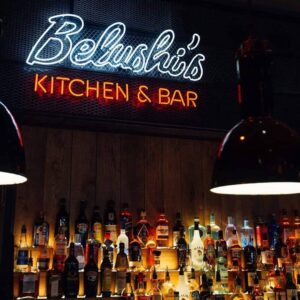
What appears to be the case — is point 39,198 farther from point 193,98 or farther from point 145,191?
point 193,98

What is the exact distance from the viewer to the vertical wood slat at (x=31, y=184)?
321 cm

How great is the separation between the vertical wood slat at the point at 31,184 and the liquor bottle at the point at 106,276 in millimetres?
539

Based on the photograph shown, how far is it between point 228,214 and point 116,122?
1.20 m

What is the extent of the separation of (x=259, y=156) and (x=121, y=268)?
217 cm

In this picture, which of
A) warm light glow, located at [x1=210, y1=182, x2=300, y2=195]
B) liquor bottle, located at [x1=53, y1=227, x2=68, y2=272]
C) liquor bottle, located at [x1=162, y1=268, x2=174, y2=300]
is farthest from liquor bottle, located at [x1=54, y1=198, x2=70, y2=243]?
warm light glow, located at [x1=210, y1=182, x2=300, y2=195]

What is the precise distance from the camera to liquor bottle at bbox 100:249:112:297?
124 inches

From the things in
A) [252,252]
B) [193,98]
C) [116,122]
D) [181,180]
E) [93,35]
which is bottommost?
[252,252]

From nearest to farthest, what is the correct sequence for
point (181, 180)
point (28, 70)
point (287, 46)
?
point (28, 70) < point (181, 180) < point (287, 46)

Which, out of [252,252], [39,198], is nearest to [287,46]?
[252,252]

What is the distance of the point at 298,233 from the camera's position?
12.3 ft

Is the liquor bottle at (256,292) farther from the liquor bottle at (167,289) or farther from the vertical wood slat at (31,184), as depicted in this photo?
the vertical wood slat at (31,184)

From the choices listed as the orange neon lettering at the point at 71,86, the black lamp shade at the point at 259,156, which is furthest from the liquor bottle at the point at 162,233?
the black lamp shade at the point at 259,156

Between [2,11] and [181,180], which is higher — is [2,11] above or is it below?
above

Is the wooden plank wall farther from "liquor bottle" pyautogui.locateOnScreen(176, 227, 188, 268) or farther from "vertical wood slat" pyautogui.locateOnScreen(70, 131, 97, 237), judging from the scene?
"liquor bottle" pyautogui.locateOnScreen(176, 227, 188, 268)
